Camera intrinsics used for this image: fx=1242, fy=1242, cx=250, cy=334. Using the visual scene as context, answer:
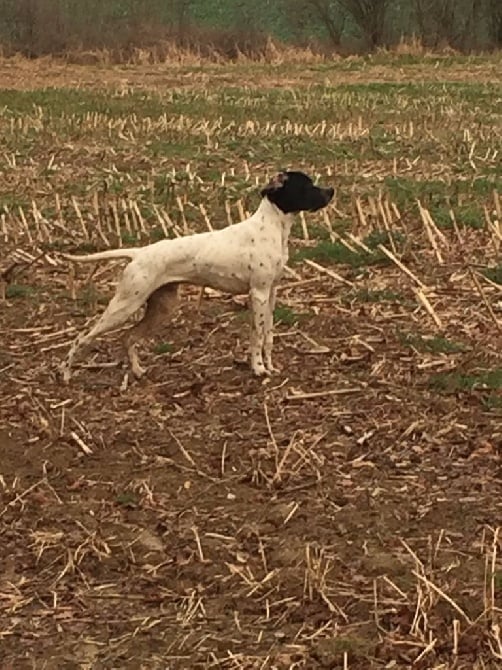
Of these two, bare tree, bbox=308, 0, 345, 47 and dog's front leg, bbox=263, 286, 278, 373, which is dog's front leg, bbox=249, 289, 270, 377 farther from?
bare tree, bbox=308, 0, 345, 47

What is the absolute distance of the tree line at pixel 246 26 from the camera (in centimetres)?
4000

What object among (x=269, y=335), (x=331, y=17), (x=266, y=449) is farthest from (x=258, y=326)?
(x=331, y=17)

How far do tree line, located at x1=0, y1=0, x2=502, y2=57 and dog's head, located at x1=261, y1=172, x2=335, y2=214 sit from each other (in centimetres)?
3239

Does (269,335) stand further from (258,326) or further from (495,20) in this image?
(495,20)

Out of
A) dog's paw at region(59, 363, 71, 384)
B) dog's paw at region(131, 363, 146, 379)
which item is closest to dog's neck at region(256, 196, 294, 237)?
dog's paw at region(131, 363, 146, 379)

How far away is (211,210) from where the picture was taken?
39.9ft

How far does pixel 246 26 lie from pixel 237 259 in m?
37.4

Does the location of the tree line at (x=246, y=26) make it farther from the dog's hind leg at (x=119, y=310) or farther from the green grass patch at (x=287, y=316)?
the dog's hind leg at (x=119, y=310)

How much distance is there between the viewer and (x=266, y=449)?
6.23 metres

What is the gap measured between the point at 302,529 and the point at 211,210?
23.6ft

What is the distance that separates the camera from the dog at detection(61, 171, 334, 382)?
23.3ft

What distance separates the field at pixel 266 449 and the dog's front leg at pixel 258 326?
11cm

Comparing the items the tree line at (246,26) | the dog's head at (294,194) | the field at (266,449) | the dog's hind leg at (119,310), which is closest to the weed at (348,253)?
the field at (266,449)

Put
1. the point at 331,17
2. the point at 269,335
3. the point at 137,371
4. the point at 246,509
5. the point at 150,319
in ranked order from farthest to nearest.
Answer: the point at 331,17, the point at 150,319, the point at 137,371, the point at 269,335, the point at 246,509
